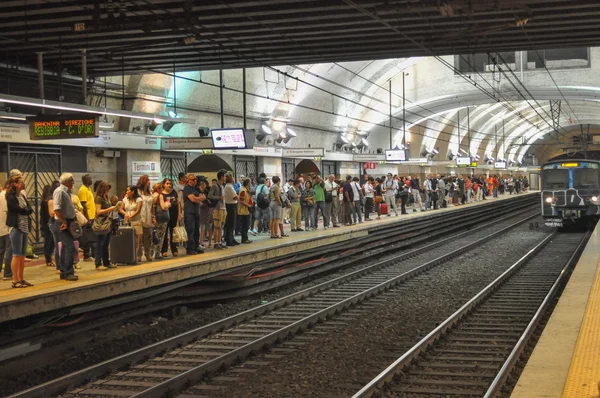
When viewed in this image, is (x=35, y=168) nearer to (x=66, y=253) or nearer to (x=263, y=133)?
(x=66, y=253)

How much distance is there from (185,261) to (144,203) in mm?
1214

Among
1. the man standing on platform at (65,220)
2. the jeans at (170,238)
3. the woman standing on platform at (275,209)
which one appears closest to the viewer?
the man standing on platform at (65,220)

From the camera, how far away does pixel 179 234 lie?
14508mm

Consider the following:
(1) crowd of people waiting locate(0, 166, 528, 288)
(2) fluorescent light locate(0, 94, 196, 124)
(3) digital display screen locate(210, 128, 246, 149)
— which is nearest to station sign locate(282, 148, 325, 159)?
(1) crowd of people waiting locate(0, 166, 528, 288)

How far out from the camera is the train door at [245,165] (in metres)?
25.4

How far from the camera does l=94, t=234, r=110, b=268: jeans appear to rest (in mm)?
12033

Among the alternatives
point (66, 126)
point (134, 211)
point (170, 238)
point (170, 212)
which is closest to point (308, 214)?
point (170, 238)

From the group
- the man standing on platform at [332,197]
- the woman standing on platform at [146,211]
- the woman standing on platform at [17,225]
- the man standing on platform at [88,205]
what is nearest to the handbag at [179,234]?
the woman standing on platform at [146,211]

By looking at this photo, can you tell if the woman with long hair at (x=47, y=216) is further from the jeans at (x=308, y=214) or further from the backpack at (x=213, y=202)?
the jeans at (x=308, y=214)

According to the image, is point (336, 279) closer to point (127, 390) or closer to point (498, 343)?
point (498, 343)

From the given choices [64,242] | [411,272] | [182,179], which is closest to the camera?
[64,242]

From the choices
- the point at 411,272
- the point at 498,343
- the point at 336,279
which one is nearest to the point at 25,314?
the point at 498,343

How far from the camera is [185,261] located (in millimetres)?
12758

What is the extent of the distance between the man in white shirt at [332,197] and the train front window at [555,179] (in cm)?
811
